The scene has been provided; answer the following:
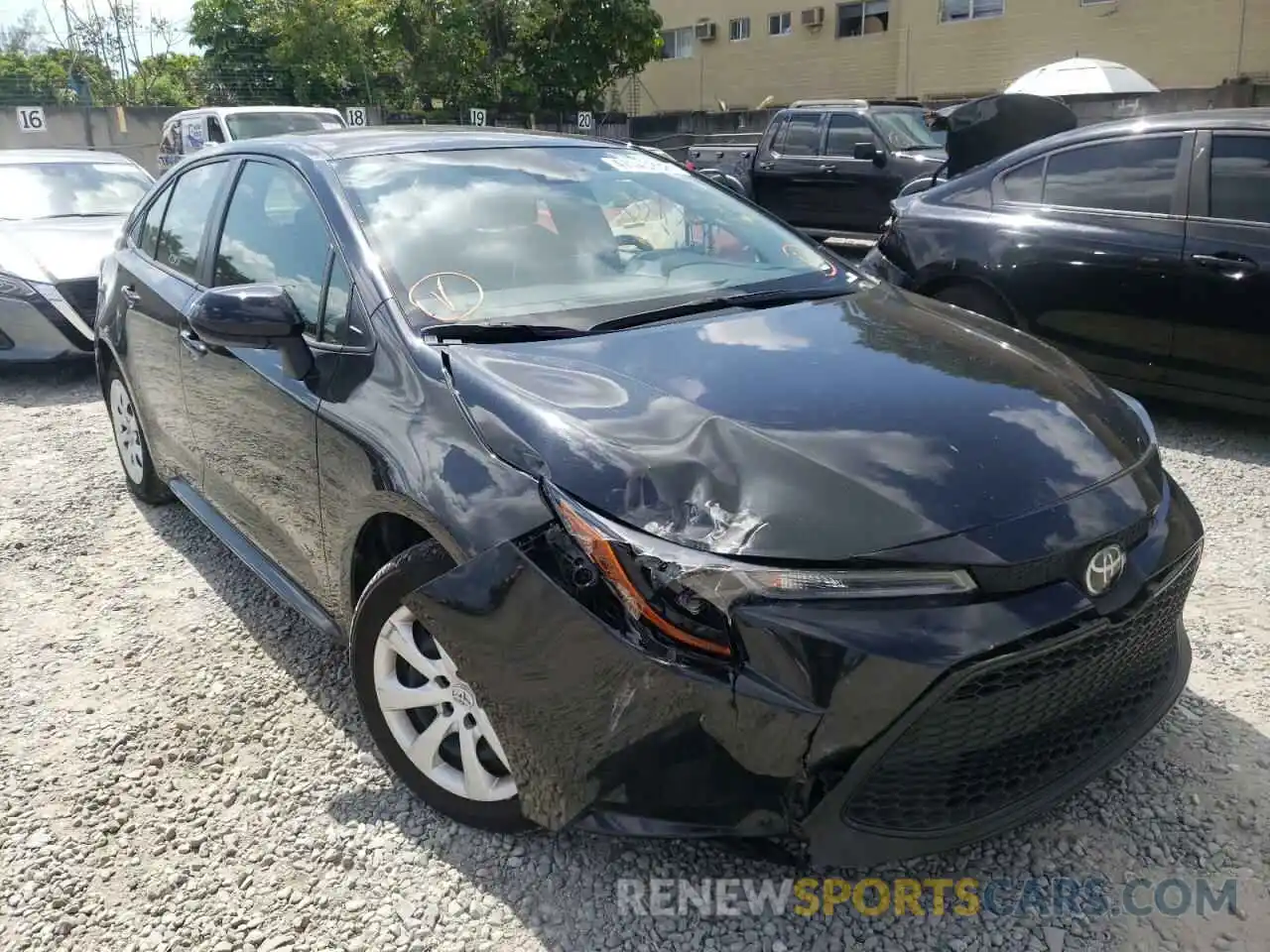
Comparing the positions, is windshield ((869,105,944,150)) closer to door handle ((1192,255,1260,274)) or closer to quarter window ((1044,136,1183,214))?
quarter window ((1044,136,1183,214))

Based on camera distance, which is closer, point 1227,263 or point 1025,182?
point 1227,263

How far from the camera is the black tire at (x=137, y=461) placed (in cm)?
448

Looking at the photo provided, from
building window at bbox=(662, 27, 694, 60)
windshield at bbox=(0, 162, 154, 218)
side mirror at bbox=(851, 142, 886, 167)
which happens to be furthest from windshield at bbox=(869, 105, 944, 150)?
building window at bbox=(662, 27, 694, 60)

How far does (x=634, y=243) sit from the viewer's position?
3223 millimetres

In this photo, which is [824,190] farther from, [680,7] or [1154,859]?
[680,7]

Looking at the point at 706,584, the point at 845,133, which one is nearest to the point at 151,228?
the point at 706,584

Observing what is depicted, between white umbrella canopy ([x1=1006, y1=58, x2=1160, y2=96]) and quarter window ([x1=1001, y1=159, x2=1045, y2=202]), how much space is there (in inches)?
456

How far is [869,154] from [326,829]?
1022 centimetres

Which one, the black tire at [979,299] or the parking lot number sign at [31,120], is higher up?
the parking lot number sign at [31,120]

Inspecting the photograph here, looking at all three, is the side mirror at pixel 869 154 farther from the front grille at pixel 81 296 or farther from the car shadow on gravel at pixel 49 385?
the car shadow on gravel at pixel 49 385

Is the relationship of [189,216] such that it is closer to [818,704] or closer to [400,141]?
[400,141]

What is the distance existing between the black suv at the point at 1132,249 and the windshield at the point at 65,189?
627 cm

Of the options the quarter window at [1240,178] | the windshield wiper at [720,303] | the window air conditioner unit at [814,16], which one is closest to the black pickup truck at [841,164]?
the quarter window at [1240,178]

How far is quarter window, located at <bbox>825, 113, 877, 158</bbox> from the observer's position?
11.7 metres
